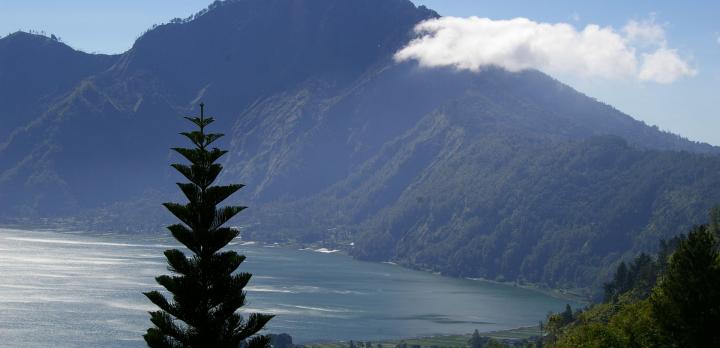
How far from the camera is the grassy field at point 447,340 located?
521 ft

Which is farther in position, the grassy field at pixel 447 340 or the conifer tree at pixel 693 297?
the grassy field at pixel 447 340

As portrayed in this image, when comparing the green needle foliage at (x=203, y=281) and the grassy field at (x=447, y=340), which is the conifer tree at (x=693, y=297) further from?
the grassy field at (x=447, y=340)

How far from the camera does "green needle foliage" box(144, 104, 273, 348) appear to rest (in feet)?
114

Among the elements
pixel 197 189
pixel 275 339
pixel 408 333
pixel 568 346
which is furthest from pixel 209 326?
pixel 408 333

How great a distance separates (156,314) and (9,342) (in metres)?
121

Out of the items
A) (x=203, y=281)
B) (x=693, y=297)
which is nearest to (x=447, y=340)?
(x=693, y=297)

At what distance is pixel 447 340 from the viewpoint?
167 meters

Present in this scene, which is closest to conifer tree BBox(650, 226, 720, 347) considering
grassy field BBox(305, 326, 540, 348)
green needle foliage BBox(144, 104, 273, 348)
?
green needle foliage BBox(144, 104, 273, 348)

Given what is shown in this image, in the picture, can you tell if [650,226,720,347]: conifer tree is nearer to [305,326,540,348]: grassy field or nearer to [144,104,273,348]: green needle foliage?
[144,104,273,348]: green needle foliage

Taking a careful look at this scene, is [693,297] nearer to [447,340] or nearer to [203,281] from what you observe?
[203,281]

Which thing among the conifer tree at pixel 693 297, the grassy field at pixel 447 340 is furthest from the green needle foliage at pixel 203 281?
the grassy field at pixel 447 340

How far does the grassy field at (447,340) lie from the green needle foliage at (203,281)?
119 m

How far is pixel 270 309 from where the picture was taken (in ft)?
633

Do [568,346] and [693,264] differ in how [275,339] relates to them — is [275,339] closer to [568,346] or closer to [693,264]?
[568,346]
